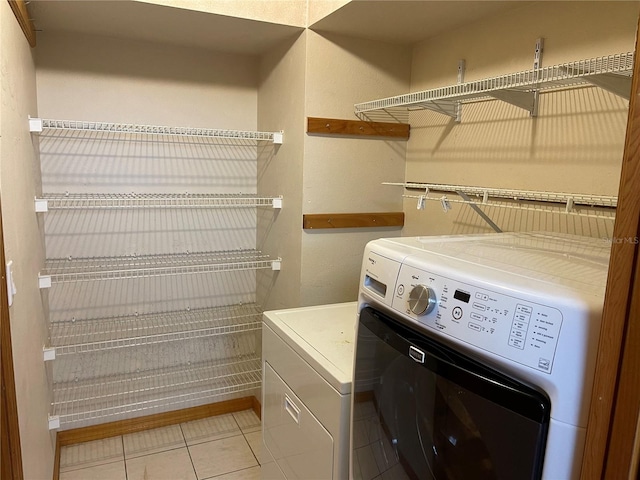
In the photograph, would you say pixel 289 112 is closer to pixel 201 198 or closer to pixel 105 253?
pixel 201 198

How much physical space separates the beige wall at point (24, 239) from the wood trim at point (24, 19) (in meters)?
0.04

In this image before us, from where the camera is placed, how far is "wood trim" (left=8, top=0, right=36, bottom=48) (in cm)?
162

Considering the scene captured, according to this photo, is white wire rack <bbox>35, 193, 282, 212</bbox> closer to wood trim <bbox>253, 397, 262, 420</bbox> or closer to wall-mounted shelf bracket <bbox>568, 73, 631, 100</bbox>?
wood trim <bbox>253, 397, 262, 420</bbox>

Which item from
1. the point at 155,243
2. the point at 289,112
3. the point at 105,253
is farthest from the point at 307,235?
the point at 105,253

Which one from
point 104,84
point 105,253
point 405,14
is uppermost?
point 405,14

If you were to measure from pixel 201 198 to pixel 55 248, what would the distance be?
75cm

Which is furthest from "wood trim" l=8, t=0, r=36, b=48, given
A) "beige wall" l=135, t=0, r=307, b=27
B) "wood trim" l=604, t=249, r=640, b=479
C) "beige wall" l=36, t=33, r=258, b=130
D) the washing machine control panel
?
"wood trim" l=604, t=249, r=640, b=479

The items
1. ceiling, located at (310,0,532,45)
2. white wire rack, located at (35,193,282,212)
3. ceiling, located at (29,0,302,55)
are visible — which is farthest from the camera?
Answer: white wire rack, located at (35,193,282,212)

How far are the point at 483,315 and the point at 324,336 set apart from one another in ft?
2.85

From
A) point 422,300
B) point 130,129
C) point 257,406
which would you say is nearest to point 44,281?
point 130,129

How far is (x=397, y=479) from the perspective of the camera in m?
1.14

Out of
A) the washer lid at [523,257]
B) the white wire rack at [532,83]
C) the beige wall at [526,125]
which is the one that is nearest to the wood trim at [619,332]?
the washer lid at [523,257]

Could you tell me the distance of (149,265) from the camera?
242 centimetres

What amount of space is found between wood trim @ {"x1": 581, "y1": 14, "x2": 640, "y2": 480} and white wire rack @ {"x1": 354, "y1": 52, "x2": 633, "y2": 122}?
2.03 ft
